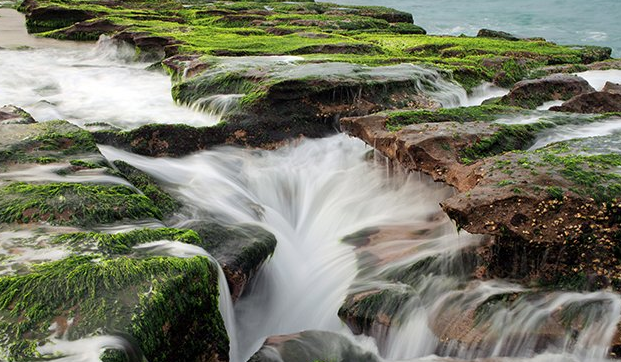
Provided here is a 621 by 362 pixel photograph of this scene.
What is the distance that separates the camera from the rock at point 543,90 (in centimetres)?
928

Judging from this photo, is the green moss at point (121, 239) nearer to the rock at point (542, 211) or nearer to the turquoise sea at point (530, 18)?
Result: the rock at point (542, 211)

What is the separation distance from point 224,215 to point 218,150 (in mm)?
1940

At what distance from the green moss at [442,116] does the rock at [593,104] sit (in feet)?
4.91

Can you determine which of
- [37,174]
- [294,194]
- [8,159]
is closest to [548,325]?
[294,194]

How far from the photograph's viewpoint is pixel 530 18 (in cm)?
4500

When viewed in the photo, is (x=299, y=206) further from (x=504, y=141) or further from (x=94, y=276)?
(x=94, y=276)

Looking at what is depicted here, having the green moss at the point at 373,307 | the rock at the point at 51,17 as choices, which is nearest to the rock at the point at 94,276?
the green moss at the point at 373,307

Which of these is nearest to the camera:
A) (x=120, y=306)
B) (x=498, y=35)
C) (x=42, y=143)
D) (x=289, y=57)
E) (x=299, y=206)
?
(x=120, y=306)

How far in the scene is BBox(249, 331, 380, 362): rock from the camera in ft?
14.1

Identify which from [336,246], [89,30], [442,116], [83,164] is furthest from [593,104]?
[89,30]

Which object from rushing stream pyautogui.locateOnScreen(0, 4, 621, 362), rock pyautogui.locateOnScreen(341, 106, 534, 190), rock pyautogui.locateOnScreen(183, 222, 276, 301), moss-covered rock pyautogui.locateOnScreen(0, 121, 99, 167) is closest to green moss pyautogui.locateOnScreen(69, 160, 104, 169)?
moss-covered rock pyautogui.locateOnScreen(0, 121, 99, 167)

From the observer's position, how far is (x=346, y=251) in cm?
595

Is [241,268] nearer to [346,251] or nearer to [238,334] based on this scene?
[238,334]

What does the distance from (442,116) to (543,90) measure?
3614 millimetres
